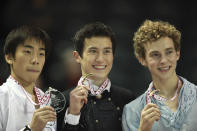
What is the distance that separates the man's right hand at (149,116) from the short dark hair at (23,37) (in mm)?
655

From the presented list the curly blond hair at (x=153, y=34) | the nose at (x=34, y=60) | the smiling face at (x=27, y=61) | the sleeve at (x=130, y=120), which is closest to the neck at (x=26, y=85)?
the smiling face at (x=27, y=61)

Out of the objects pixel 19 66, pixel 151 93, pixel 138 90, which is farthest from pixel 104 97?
pixel 138 90

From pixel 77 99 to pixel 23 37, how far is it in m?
0.46

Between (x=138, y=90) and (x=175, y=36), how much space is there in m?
1.12

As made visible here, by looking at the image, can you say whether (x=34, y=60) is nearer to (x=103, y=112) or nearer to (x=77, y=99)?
(x=77, y=99)

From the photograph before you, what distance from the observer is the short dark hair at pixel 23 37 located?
6.77ft

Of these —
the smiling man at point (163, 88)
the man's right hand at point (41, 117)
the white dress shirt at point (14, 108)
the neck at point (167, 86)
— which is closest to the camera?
the man's right hand at point (41, 117)

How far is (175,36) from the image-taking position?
2.19 metres

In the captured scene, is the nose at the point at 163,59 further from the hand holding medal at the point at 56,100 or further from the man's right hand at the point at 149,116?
the hand holding medal at the point at 56,100

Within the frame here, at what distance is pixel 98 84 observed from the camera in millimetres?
2203

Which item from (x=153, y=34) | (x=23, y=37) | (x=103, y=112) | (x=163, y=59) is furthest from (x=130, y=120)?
(x=23, y=37)

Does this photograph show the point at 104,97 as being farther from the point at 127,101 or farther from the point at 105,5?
the point at 105,5

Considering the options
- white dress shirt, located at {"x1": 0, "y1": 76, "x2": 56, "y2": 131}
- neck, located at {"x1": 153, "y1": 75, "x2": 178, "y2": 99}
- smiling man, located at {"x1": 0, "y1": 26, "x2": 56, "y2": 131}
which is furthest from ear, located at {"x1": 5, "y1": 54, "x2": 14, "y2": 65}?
neck, located at {"x1": 153, "y1": 75, "x2": 178, "y2": 99}

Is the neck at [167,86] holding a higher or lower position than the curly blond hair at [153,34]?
lower
